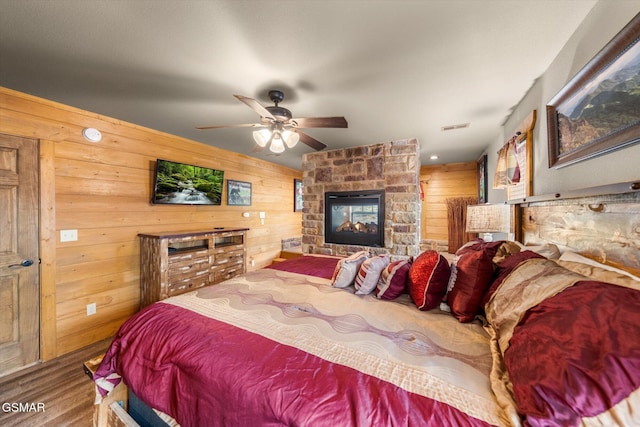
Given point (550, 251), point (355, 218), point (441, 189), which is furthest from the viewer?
point (441, 189)

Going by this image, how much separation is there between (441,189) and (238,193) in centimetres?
402

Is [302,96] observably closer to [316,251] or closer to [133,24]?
[133,24]

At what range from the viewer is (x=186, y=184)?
125 inches

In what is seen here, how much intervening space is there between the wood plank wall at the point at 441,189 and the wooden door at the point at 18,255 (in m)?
5.54

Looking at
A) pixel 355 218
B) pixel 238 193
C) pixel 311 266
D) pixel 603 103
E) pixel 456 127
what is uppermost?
pixel 456 127

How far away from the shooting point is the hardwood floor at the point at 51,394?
60.5 inches

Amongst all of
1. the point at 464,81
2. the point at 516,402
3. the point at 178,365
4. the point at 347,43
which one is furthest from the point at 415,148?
the point at 178,365

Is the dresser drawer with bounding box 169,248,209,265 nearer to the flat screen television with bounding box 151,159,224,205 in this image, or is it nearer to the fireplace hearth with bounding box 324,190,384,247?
the flat screen television with bounding box 151,159,224,205

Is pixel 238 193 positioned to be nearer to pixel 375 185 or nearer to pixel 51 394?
pixel 375 185

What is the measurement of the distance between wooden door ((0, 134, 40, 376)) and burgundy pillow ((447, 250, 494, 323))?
11.1ft

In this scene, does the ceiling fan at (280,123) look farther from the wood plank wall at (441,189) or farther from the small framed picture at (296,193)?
the wood plank wall at (441,189)

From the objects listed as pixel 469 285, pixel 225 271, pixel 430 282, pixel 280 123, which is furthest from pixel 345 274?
pixel 225 271

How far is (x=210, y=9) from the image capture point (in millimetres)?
1204

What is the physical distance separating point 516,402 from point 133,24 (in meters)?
2.38
